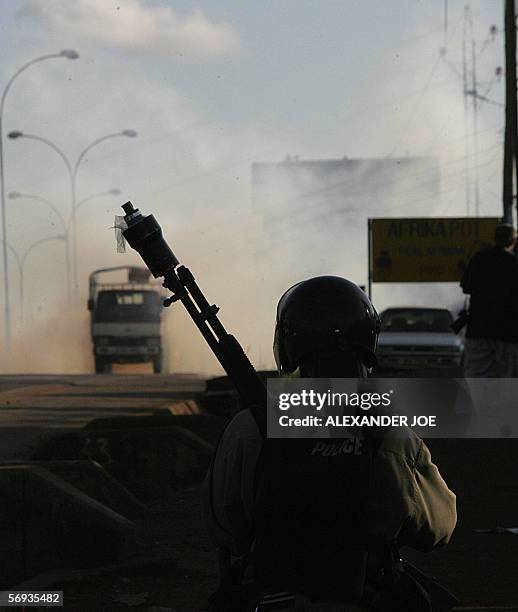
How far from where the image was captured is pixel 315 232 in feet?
358

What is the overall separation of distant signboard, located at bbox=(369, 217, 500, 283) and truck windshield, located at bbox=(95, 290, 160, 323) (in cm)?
839

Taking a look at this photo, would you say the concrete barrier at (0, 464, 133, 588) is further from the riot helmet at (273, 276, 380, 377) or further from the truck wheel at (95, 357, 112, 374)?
the truck wheel at (95, 357, 112, 374)

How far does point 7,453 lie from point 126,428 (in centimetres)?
100

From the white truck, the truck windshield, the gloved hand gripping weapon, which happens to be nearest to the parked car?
the white truck

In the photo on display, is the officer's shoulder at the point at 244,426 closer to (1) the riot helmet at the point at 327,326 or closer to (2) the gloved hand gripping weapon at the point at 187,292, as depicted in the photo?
(1) the riot helmet at the point at 327,326

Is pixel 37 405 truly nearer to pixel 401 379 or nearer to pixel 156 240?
pixel 401 379

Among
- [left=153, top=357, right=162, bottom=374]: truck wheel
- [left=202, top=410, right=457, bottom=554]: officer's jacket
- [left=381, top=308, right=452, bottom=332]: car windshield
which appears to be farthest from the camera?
[left=153, top=357, right=162, bottom=374]: truck wheel

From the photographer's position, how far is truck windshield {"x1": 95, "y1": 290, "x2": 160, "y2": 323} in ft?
142

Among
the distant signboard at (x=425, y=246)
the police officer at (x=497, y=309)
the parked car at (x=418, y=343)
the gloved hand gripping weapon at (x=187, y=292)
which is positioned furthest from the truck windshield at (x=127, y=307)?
the gloved hand gripping weapon at (x=187, y=292)

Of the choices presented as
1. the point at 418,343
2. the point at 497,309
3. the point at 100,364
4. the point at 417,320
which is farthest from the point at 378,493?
the point at 100,364

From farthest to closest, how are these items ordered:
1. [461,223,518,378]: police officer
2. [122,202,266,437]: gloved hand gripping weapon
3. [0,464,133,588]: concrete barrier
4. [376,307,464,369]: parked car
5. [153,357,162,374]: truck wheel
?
[153,357,162,374]: truck wheel → [376,307,464,369]: parked car → [461,223,518,378]: police officer → [0,464,133,588]: concrete barrier → [122,202,266,437]: gloved hand gripping weapon

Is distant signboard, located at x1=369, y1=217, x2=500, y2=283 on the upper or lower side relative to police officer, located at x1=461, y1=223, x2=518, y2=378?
upper

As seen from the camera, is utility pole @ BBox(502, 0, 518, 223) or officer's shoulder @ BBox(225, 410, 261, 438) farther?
utility pole @ BBox(502, 0, 518, 223)

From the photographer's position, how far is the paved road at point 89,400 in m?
16.1
